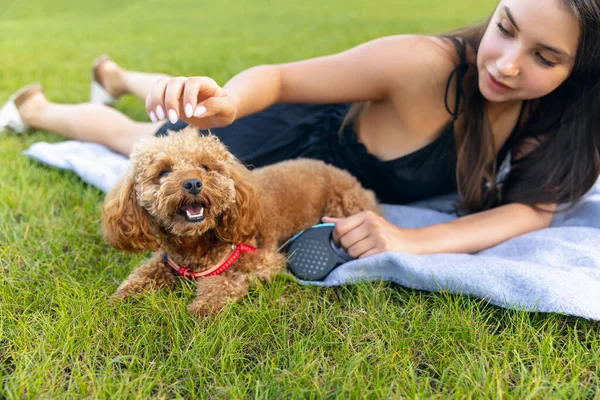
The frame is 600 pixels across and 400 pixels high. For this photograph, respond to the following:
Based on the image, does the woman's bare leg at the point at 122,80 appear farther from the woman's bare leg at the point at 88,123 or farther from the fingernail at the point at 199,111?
the fingernail at the point at 199,111

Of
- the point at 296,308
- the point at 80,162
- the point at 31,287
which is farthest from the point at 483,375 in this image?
the point at 80,162

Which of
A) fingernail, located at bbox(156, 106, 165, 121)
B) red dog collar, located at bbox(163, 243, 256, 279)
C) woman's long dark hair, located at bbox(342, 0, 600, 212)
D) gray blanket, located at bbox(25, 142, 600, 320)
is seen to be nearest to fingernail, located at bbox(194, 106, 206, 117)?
fingernail, located at bbox(156, 106, 165, 121)

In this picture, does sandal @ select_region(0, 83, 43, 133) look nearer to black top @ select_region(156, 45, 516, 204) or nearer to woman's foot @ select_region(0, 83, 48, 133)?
woman's foot @ select_region(0, 83, 48, 133)

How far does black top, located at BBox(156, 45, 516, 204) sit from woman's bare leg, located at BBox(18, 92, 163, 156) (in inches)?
24.2

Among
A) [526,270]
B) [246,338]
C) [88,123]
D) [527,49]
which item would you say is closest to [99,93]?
[88,123]

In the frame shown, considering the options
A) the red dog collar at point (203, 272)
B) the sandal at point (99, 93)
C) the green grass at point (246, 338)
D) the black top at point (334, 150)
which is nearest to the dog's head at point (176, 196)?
the red dog collar at point (203, 272)

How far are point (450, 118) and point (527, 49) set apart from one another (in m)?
0.59

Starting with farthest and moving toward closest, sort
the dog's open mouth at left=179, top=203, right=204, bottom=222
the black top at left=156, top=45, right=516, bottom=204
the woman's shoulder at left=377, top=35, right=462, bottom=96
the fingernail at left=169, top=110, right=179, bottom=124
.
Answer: the black top at left=156, top=45, right=516, bottom=204, the woman's shoulder at left=377, top=35, right=462, bottom=96, the dog's open mouth at left=179, top=203, right=204, bottom=222, the fingernail at left=169, top=110, right=179, bottom=124

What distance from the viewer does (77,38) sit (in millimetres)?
8703

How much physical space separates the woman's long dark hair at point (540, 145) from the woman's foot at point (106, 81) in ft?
9.58

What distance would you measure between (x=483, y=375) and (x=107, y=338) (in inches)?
52.4

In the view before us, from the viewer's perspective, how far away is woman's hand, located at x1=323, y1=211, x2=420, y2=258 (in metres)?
2.36

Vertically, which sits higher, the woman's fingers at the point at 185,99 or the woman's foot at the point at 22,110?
the woman's fingers at the point at 185,99

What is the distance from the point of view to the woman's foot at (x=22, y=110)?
3.91 meters
